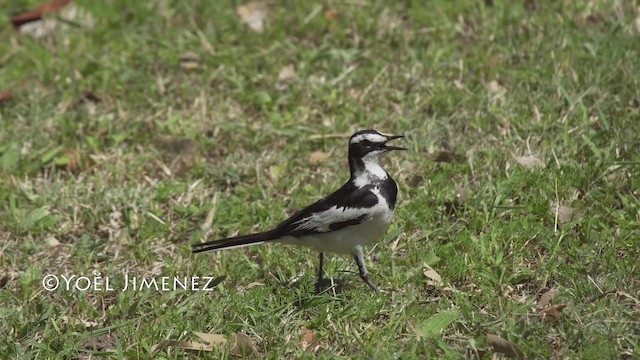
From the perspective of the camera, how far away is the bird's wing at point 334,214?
229 inches

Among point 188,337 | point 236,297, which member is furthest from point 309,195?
point 188,337

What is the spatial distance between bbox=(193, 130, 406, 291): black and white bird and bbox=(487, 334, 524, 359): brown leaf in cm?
96

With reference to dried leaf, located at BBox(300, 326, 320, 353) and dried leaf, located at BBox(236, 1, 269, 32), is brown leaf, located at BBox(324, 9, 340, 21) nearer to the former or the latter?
dried leaf, located at BBox(236, 1, 269, 32)

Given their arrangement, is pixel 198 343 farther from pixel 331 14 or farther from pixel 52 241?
pixel 331 14

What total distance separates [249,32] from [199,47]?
524 millimetres

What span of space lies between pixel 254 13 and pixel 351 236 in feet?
14.5

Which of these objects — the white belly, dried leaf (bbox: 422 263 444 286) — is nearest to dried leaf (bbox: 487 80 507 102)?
dried leaf (bbox: 422 263 444 286)

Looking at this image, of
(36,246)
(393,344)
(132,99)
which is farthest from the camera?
(132,99)

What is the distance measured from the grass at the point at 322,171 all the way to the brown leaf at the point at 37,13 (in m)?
0.16

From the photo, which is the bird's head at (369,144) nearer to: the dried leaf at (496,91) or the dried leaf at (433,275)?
the dried leaf at (433,275)

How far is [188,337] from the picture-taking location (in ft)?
18.4

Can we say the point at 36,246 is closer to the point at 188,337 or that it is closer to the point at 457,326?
the point at 188,337

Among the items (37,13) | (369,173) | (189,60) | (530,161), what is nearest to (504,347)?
(369,173)

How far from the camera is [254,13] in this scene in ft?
31.7
